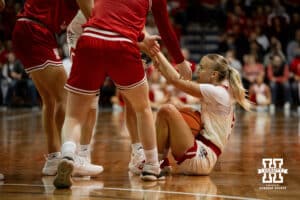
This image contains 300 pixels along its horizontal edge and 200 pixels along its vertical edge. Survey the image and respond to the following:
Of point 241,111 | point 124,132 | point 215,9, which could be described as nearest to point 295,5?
point 215,9

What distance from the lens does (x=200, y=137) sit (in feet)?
17.7

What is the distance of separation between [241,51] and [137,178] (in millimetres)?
11204

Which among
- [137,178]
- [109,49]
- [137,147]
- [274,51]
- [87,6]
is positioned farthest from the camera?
[274,51]

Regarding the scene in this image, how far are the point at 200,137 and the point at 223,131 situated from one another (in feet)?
0.61

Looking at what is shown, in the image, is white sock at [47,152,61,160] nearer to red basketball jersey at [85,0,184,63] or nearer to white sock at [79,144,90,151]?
white sock at [79,144,90,151]

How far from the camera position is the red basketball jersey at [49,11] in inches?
208

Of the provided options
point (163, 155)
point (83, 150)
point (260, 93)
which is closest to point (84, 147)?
point (83, 150)

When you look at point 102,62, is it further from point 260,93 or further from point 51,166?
point 260,93

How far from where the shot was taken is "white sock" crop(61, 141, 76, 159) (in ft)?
15.0

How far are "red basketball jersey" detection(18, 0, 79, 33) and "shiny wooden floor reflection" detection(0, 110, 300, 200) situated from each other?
3.89 ft

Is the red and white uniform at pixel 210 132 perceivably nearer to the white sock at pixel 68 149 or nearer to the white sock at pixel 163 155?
the white sock at pixel 163 155

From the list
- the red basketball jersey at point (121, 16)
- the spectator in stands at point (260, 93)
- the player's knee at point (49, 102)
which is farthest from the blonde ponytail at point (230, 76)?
the spectator in stands at point (260, 93)

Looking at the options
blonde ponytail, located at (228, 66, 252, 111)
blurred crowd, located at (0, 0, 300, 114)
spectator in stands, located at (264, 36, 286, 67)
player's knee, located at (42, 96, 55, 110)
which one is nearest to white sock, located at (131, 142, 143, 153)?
player's knee, located at (42, 96, 55, 110)

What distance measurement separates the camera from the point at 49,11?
5309 millimetres
